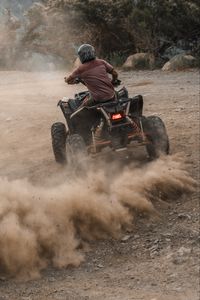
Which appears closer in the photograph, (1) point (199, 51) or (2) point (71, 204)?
(2) point (71, 204)

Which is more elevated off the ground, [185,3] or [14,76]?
[185,3]

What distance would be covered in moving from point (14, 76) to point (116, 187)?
14274 mm

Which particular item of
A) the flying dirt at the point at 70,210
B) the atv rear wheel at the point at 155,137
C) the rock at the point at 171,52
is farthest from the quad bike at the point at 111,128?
the rock at the point at 171,52

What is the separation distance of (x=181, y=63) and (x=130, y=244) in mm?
12180

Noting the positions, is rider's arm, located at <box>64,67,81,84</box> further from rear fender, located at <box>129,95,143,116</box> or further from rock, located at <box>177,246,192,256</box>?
rock, located at <box>177,246,192,256</box>

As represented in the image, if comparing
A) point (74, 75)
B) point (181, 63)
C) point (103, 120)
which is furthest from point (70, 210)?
point (181, 63)

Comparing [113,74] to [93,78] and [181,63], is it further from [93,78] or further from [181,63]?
[181,63]

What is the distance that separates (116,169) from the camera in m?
8.69

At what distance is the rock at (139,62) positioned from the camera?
63.9 ft

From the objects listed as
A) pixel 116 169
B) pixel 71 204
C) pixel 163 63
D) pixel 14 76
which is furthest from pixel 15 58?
pixel 71 204

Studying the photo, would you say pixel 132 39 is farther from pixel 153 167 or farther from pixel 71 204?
pixel 71 204

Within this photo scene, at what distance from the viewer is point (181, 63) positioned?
18.1 meters

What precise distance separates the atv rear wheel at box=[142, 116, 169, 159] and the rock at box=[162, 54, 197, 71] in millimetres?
9682

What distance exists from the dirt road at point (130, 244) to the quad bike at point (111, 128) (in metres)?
0.57
